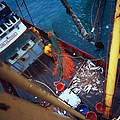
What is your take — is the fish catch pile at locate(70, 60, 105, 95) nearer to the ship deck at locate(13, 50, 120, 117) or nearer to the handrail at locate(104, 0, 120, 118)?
the ship deck at locate(13, 50, 120, 117)

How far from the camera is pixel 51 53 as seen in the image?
1366 cm

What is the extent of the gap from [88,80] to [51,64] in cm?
411

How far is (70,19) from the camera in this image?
68.6 ft

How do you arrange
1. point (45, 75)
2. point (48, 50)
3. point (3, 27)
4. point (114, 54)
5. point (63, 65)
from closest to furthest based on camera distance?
1. point (114, 54)
2. point (63, 65)
3. point (45, 75)
4. point (3, 27)
5. point (48, 50)

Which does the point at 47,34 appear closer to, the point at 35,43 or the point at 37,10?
the point at 35,43

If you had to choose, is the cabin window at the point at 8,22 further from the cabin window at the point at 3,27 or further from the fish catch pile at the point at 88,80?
the fish catch pile at the point at 88,80

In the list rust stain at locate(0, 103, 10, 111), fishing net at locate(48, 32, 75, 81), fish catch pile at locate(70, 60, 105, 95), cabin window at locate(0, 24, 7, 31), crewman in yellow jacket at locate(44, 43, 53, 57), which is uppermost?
rust stain at locate(0, 103, 10, 111)

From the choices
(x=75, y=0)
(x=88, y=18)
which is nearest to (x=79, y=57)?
(x=88, y=18)

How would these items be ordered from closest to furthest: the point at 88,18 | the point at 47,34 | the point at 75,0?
the point at 47,34 < the point at 88,18 < the point at 75,0

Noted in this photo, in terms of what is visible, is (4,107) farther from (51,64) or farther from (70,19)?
(70,19)

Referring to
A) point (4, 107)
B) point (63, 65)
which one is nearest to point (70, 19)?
point (63, 65)

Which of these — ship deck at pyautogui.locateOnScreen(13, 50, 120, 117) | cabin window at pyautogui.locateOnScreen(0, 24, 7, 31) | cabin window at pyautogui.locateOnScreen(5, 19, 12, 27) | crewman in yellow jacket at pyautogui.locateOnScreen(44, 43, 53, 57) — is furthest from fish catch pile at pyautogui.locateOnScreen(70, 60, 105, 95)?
cabin window at pyautogui.locateOnScreen(0, 24, 7, 31)

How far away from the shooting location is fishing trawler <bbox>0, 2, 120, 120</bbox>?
11.2 meters

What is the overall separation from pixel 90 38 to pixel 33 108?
16.7 meters
